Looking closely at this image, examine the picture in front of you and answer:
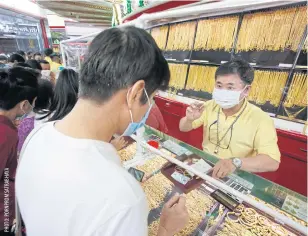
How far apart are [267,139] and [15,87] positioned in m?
1.66

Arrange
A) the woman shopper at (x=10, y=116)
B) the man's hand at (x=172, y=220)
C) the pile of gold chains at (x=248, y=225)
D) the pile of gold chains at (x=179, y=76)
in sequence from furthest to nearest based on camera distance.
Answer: the pile of gold chains at (x=179, y=76)
the woman shopper at (x=10, y=116)
the pile of gold chains at (x=248, y=225)
the man's hand at (x=172, y=220)

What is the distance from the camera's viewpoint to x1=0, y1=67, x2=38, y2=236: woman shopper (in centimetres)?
106

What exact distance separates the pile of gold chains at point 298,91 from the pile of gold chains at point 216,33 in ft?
1.88

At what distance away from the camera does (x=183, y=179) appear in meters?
1.10

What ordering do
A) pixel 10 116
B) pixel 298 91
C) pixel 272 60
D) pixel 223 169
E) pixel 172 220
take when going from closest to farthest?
pixel 172 220
pixel 223 169
pixel 10 116
pixel 298 91
pixel 272 60

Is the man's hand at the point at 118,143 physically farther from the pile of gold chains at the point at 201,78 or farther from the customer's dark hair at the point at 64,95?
the pile of gold chains at the point at 201,78

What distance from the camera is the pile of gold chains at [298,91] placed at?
4.36 feet

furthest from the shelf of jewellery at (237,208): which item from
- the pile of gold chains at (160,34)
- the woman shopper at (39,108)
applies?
the pile of gold chains at (160,34)

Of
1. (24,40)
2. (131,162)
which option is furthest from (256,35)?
(24,40)

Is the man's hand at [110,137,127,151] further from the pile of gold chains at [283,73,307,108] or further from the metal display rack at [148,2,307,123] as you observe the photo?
the pile of gold chains at [283,73,307,108]

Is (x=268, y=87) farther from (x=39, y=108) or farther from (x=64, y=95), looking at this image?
(x=39, y=108)

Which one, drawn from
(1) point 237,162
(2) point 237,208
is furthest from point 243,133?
(2) point 237,208

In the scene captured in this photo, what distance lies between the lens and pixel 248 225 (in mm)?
833

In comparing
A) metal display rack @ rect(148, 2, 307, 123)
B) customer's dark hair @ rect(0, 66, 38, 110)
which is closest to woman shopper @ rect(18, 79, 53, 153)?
customer's dark hair @ rect(0, 66, 38, 110)
